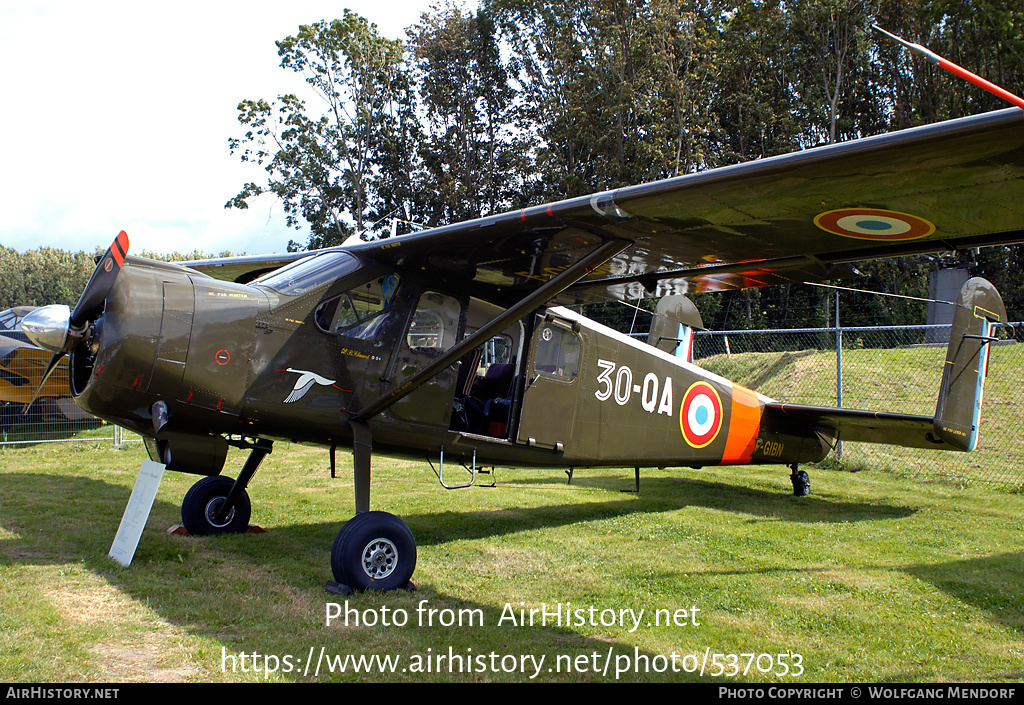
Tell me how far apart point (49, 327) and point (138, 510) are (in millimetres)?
1677

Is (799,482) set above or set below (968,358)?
below

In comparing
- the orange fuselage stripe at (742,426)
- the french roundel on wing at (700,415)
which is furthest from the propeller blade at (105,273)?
the orange fuselage stripe at (742,426)

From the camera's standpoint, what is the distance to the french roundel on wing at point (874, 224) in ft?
14.9

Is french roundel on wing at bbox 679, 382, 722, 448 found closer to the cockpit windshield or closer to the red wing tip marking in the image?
the cockpit windshield

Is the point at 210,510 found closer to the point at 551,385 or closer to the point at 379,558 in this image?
the point at 379,558

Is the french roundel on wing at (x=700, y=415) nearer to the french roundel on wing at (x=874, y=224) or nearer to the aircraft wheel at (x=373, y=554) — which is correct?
the french roundel on wing at (x=874, y=224)

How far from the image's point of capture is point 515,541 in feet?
24.4

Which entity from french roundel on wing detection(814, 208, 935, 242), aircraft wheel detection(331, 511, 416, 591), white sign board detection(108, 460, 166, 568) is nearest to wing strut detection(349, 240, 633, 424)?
aircraft wheel detection(331, 511, 416, 591)

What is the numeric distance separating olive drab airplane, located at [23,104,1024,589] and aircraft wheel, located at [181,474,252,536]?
0.07 feet

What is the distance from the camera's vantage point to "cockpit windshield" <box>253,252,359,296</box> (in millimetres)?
5805

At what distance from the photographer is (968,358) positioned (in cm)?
904

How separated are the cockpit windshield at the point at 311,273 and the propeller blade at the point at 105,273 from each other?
1155mm

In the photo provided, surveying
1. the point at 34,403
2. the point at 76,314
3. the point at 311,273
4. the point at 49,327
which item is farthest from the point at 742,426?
the point at 34,403
